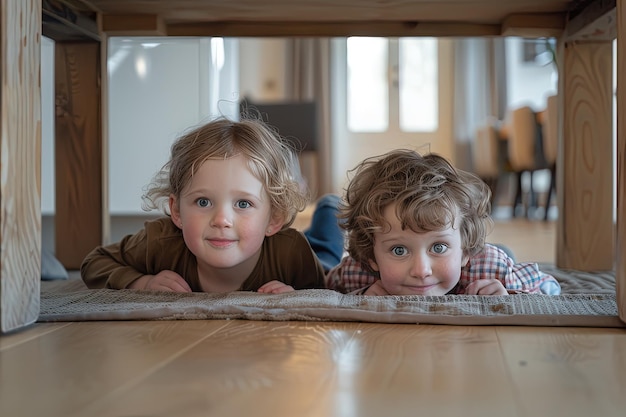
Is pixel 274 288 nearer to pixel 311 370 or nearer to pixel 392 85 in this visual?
pixel 311 370

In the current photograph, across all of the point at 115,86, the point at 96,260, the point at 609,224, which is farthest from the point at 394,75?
the point at 96,260

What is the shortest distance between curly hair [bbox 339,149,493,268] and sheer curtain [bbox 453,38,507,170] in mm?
6504

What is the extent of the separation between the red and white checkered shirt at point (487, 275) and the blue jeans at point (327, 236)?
334 millimetres

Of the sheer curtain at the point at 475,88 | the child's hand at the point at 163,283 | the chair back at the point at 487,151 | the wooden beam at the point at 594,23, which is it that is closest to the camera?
the child's hand at the point at 163,283

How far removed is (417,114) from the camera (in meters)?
7.71

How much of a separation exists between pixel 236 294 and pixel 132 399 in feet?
1.78

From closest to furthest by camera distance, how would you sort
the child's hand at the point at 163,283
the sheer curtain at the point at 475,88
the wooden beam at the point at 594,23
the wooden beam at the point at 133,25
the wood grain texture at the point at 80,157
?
the child's hand at the point at 163,283
the wooden beam at the point at 594,23
the wooden beam at the point at 133,25
the wood grain texture at the point at 80,157
the sheer curtain at the point at 475,88

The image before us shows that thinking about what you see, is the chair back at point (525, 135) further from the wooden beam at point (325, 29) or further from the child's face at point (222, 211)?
the child's face at point (222, 211)

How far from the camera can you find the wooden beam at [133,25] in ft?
5.50

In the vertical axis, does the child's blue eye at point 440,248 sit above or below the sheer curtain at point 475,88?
below

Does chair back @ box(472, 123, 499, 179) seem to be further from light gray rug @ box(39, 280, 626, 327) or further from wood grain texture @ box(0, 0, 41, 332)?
wood grain texture @ box(0, 0, 41, 332)

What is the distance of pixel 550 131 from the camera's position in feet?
15.7

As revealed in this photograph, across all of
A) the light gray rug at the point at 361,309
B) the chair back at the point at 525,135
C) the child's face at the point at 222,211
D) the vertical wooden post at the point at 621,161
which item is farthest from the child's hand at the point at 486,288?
the chair back at the point at 525,135

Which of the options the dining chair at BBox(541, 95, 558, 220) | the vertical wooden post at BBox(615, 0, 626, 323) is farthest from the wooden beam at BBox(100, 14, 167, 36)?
the dining chair at BBox(541, 95, 558, 220)
